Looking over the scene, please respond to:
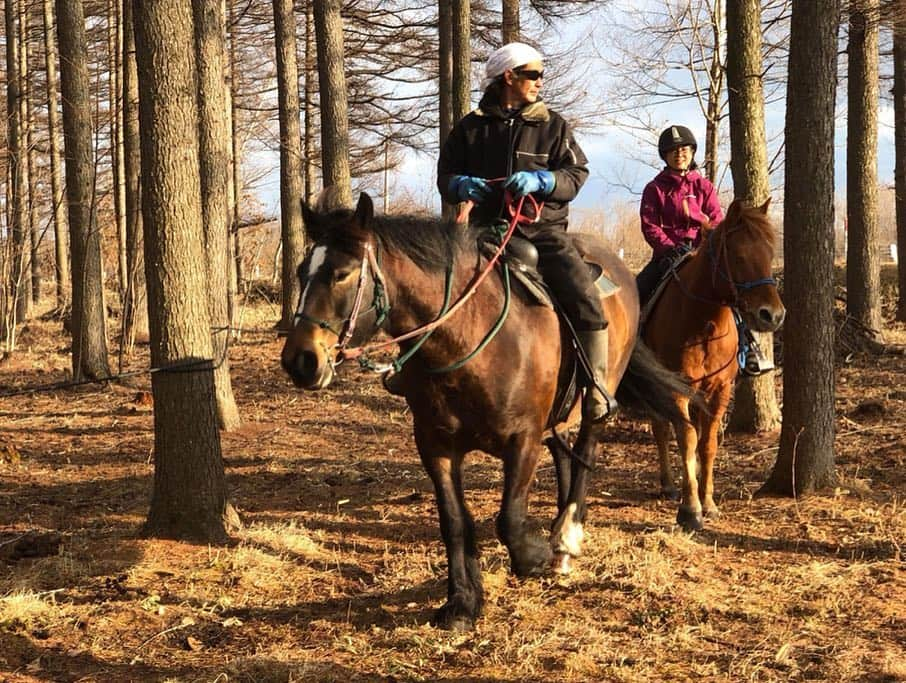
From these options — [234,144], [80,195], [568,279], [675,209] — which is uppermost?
[234,144]

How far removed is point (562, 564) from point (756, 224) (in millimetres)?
3161

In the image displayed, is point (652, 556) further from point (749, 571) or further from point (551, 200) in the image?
point (551, 200)

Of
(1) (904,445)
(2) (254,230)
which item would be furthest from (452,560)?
(2) (254,230)

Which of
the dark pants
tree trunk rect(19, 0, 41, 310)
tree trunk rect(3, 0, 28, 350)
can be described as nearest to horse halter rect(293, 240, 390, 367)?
the dark pants

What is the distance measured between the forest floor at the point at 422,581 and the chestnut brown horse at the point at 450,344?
50 cm

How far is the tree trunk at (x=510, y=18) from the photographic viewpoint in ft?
56.6

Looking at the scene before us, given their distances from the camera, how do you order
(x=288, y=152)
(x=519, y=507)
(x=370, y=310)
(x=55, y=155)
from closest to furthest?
(x=370, y=310) → (x=519, y=507) → (x=288, y=152) → (x=55, y=155)

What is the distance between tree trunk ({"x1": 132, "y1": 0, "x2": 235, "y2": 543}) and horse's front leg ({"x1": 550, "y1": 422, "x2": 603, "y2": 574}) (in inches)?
94.8

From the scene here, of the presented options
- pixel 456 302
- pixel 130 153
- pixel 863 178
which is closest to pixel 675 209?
pixel 456 302

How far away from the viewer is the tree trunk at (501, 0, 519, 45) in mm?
17250

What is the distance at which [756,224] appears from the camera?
6977 millimetres

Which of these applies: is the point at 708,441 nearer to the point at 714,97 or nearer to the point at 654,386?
the point at 654,386

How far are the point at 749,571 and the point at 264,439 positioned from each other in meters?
6.55

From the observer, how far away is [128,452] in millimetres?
10117
